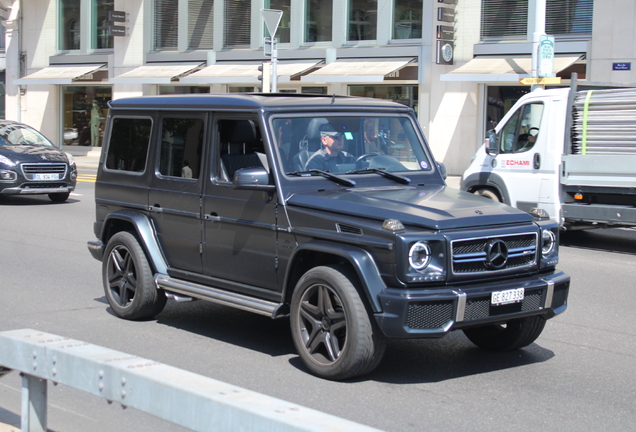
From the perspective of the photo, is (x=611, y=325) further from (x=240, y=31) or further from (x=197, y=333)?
(x=240, y=31)

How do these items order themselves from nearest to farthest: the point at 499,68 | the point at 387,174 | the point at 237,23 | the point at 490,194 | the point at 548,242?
1. the point at 548,242
2. the point at 387,174
3. the point at 490,194
4. the point at 499,68
5. the point at 237,23

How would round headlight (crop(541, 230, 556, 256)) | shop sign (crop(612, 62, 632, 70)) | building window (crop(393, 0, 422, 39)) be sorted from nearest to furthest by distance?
round headlight (crop(541, 230, 556, 256)) → shop sign (crop(612, 62, 632, 70)) → building window (crop(393, 0, 422, 39))

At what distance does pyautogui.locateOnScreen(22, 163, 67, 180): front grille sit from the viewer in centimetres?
1595

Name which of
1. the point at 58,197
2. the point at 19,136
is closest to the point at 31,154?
the point at 58,197

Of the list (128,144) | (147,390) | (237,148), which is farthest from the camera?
(128,144)

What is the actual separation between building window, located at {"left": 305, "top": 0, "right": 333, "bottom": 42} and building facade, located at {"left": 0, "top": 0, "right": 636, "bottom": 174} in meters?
0.04

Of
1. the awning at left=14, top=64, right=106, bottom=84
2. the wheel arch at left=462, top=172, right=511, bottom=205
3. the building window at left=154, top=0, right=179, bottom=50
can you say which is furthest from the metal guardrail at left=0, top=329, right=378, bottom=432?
the awning at left=14, top=64, right=106, bottom=84

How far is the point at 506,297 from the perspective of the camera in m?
5.26

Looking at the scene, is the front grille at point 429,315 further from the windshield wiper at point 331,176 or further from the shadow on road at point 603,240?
the shadow on road at point 603,240

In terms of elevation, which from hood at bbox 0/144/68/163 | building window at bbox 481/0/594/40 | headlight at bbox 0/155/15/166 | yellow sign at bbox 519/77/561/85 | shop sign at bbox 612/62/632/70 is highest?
building window at bbox 481/0/594/40

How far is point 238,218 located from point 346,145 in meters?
0.99

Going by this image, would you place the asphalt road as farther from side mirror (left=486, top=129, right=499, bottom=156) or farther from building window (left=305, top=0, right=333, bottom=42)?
building window (left=305, top=0, right=333, bottom=42)

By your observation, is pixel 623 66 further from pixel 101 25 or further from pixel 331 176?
pixel 101 25

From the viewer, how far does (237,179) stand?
5.73 m
